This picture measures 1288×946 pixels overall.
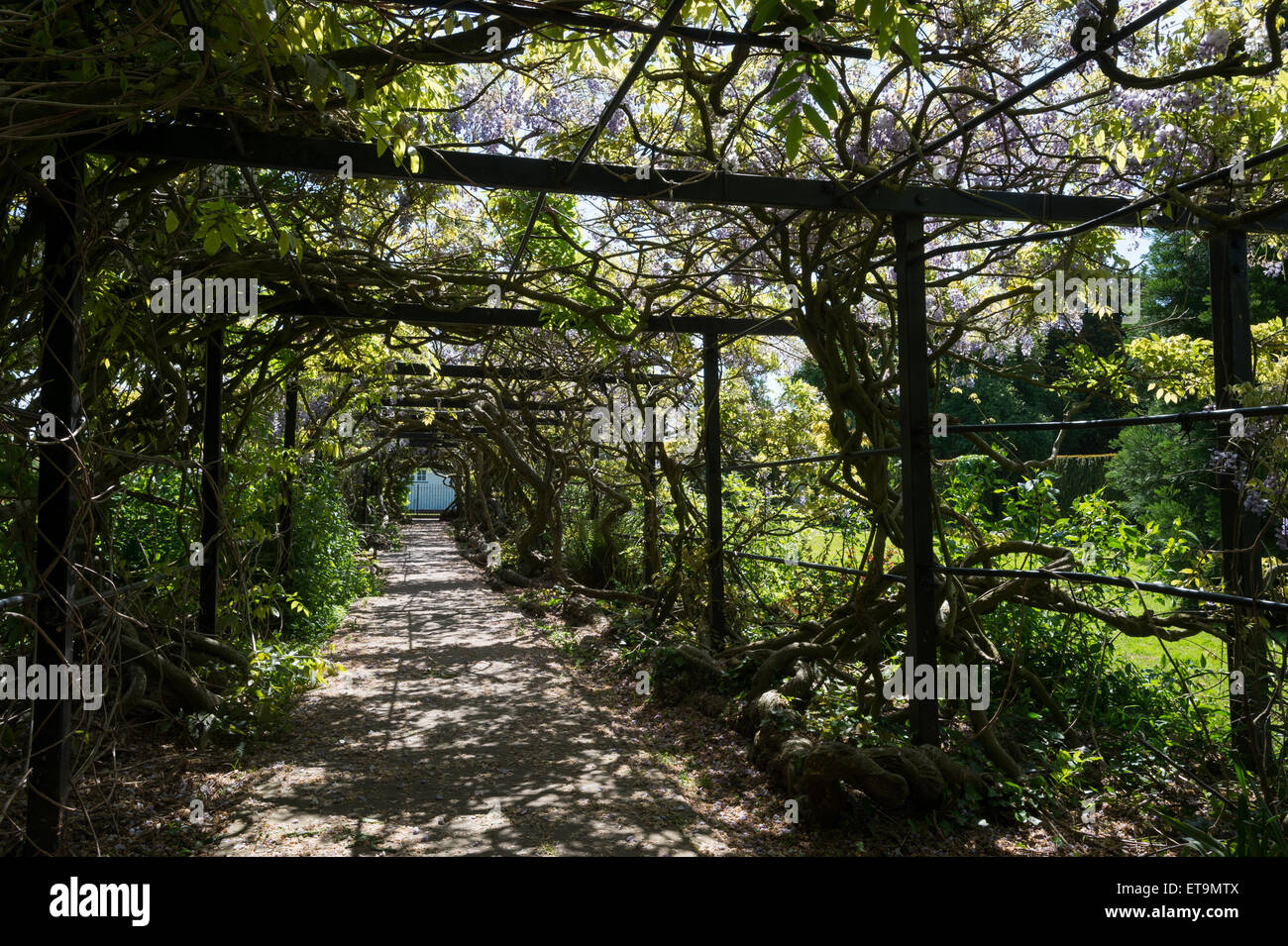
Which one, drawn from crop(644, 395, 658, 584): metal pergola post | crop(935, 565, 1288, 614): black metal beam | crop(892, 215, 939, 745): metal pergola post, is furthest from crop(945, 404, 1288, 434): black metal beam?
crop(644, 395, 658, 584): metal pergola post

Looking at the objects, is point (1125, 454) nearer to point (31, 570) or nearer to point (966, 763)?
point (966, 763)

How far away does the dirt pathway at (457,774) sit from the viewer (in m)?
3.47

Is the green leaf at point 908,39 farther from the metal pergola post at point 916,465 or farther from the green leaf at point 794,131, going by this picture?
the metal pergola post at point 916,465

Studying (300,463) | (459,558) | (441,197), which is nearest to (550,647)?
(300,463)

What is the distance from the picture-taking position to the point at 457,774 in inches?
175

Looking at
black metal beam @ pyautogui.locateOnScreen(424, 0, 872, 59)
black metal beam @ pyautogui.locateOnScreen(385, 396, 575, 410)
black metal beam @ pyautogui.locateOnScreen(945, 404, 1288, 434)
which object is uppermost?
black metal beam @ pyautogui.locateOnScreen(424, 0, 872, 59)

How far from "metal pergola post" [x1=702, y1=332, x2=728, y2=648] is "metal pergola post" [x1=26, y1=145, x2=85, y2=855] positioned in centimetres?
449

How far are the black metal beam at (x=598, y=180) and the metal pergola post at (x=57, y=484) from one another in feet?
0.94

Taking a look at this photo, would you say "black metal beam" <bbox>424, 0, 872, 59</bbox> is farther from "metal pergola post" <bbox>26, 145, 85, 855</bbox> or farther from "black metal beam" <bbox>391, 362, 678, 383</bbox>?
"black metal beam" <bbox>391, 362, 678, 383</bbox>

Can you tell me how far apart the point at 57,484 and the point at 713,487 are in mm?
4666

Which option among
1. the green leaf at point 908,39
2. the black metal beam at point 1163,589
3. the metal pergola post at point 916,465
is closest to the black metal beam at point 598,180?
the metal pergola post at point 916,465

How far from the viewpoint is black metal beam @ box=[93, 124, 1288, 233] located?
3.09 m
